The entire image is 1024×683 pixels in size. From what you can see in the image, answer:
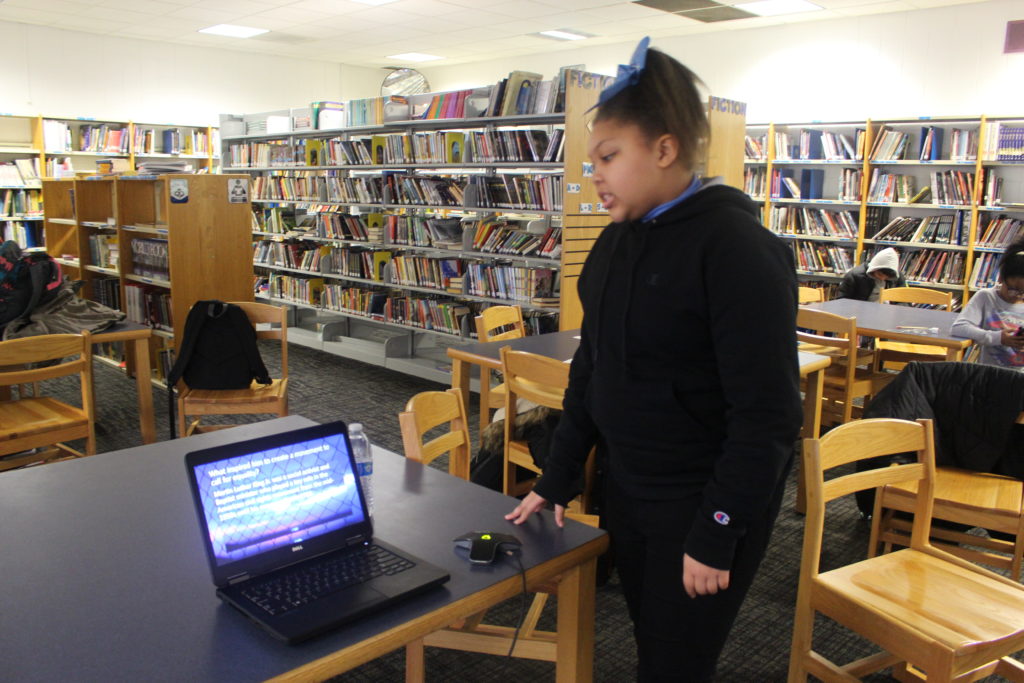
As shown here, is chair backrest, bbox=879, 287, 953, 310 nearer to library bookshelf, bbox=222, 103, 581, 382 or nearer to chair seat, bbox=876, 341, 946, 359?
chair seat, bbox=876, 341, 946, 359

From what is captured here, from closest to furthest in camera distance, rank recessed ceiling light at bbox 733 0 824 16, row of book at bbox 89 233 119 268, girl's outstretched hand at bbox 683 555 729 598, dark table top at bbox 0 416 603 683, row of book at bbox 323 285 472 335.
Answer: dark table top at bbox 0 416 603 683 → girl's outstretched hand at bbox 683 555 729 598 → row of book at bbox 89 233 119 268 → row of book at bbox 323 285 472 335 → recessed ceiling light at bbox 733 0 824 16

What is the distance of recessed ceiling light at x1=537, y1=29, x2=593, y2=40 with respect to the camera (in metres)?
8.37

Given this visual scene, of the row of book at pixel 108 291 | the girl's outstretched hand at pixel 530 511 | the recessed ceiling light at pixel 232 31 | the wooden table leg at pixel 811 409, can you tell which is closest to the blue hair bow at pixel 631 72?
the girl's outstretched hand at pixel 530 511

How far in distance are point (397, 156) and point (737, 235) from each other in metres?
5.37

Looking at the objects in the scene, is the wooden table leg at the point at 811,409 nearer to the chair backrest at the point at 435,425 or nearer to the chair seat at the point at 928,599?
the chair seat at the point at 928,599

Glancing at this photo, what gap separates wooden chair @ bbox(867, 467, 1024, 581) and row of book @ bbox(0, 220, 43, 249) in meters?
8.16

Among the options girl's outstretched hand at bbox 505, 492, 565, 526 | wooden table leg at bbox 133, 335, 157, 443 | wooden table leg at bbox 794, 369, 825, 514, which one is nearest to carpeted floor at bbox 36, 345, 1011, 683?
wooden table leg at bbox 794, 369, 825, 514

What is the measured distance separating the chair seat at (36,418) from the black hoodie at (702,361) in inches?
110

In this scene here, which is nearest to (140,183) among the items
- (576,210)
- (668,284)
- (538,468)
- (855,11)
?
(576,210)

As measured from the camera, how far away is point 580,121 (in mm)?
4664

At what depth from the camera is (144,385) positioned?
392 cm

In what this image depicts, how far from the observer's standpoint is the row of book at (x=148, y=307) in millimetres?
5238

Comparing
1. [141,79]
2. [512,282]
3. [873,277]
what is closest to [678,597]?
[512,282]

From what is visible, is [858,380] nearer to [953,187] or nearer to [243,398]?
[953,187]
